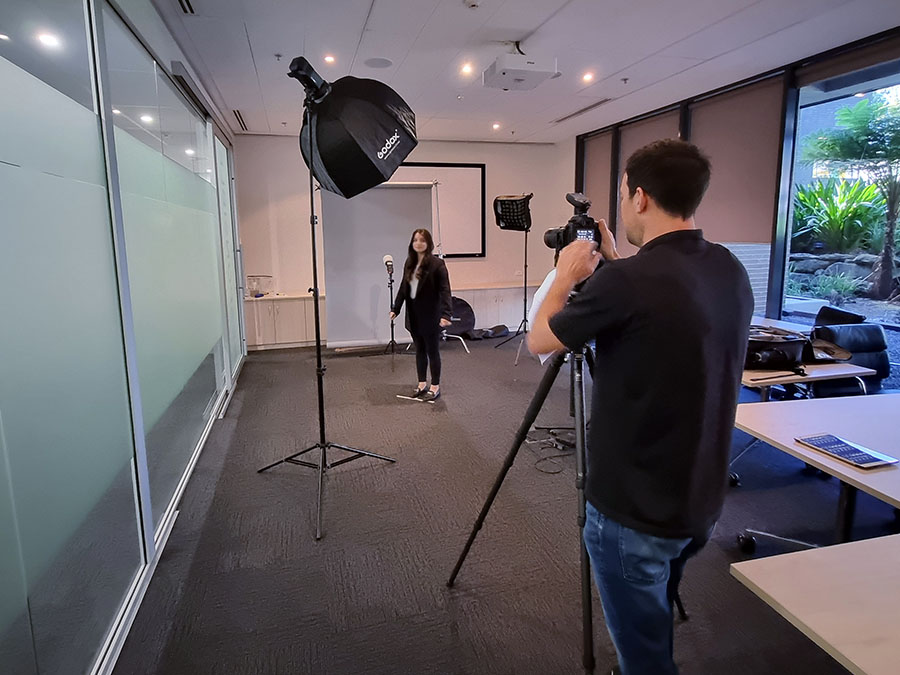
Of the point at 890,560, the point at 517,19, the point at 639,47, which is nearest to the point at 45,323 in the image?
the point at 890,560

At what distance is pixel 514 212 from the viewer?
6695 mm

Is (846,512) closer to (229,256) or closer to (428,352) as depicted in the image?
(428,352)

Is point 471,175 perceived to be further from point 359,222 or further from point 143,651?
point 143,651

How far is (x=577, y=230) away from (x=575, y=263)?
0.19 m

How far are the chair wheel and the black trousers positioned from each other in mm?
2711

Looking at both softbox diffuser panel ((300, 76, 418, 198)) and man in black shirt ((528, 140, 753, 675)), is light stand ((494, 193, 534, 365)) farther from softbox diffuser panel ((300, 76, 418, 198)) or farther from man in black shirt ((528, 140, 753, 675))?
man in black shirt ((528, 140, 753, 675))

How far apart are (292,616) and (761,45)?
444 centimetres

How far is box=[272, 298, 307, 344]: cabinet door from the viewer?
668 cm

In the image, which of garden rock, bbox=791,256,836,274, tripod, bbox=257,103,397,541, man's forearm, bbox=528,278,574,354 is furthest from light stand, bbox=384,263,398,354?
man's forearm, bbox=528,278,574,354

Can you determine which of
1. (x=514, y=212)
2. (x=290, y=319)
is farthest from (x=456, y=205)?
(x=290, y=319)

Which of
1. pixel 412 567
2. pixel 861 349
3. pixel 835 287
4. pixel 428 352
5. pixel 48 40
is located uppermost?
pixel 48 40

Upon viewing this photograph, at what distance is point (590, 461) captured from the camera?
1.23 m

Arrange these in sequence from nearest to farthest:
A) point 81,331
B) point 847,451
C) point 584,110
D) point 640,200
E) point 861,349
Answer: point 640,200
point 81,331
point 847,451
point 861,349
point 584,110

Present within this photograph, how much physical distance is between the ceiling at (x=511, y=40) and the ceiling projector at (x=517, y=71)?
0.08 m
